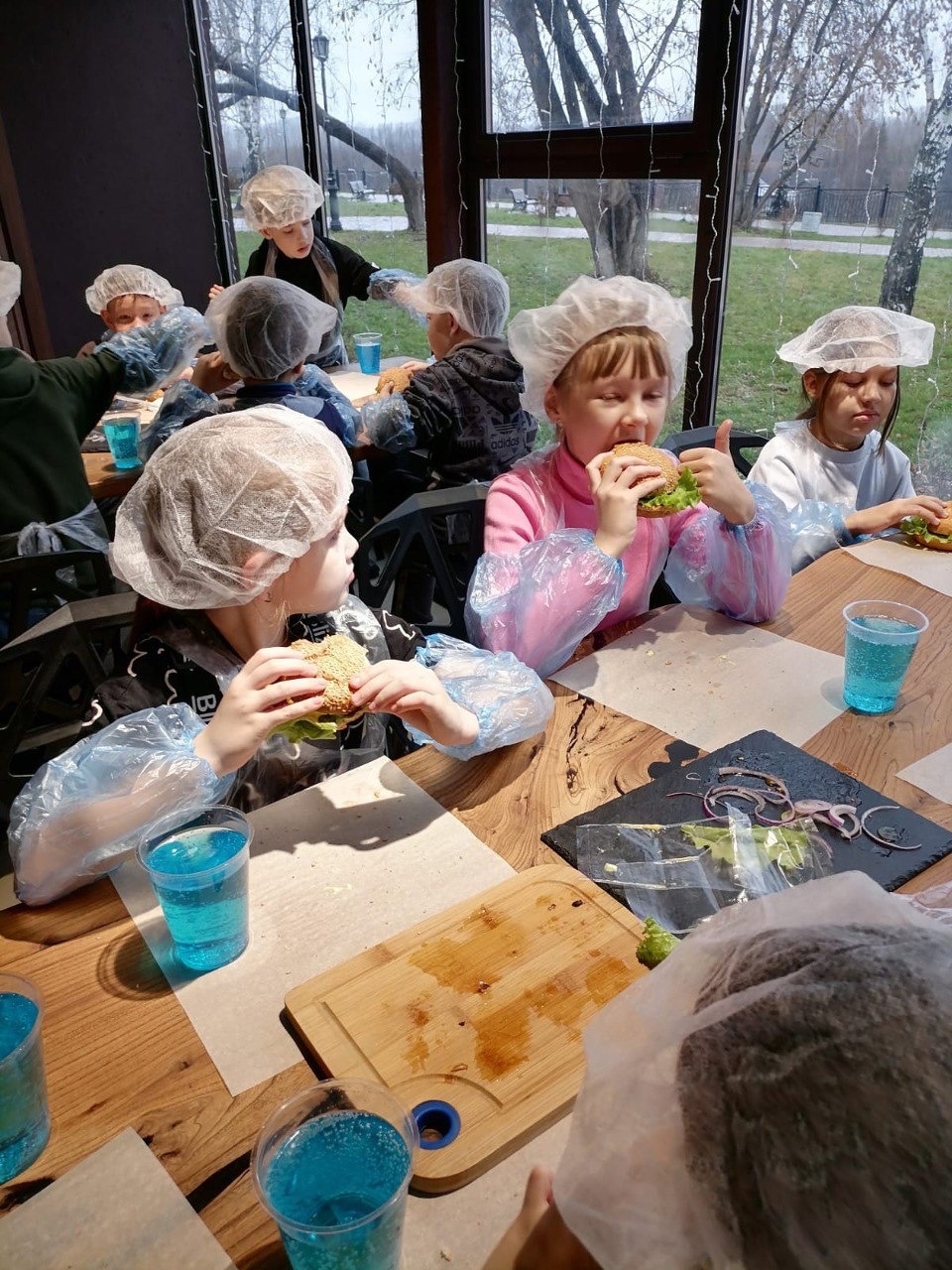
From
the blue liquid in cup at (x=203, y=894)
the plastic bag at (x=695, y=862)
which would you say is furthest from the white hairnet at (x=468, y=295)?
the blue liquid in cup at (x=203, y=894)

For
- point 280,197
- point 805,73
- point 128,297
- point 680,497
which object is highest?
point 805,73

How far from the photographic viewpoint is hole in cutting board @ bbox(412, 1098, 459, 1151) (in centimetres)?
86

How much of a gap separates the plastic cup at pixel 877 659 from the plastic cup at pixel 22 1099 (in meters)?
1.41

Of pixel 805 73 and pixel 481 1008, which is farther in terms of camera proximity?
pixel 805 73

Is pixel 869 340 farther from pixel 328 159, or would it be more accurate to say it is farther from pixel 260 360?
pixel 328 159

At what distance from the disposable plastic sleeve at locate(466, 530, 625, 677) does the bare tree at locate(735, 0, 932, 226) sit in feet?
7.71

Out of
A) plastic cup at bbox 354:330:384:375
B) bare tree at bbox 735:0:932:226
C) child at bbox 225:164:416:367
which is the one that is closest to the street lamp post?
child at bbox 225:164:416:367

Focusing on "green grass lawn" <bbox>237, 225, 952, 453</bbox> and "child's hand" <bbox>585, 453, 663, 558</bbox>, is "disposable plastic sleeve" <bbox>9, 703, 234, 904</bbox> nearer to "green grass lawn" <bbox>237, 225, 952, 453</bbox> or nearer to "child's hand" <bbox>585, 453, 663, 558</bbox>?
"child's hand" <bbox>585, 453, 663, 558</bbox>

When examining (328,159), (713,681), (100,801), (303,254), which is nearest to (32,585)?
(100,801)

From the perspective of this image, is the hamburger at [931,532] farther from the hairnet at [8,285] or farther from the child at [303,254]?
the hairnet at [8,285]

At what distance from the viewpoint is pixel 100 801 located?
4.00ft

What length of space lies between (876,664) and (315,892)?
42.3 inches

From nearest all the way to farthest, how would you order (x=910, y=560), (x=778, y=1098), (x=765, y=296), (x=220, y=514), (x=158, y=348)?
(x=778, y=1098) < (x=220, y=514) < (x=910, y=560) < (x=158, y=348) < (x=765, y=296)

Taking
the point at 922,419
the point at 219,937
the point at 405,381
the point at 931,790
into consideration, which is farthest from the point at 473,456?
the point at 219,937
